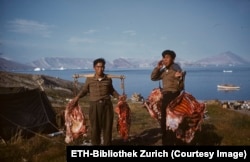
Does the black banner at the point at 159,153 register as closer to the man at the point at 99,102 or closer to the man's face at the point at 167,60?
the man at the point at 99,102

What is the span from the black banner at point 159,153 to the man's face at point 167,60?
2.35 m

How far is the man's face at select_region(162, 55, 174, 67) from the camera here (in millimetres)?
7566

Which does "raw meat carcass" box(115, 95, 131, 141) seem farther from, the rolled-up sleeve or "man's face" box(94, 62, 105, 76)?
"man's face" box(94, 62, 105, 76)

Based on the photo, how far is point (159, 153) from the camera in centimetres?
613

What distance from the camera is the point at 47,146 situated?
8.78 metres

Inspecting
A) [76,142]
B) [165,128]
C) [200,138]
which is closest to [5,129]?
[76,142]

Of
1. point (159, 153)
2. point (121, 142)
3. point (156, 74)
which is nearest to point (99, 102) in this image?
point (156, 74)

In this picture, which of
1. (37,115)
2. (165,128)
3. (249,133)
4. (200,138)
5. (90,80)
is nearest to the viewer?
(90,80)

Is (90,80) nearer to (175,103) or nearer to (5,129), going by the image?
(175,103)

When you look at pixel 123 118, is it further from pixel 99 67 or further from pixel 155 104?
pixel 99 67

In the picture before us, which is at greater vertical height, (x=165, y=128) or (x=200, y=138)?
(x=165, y=128)

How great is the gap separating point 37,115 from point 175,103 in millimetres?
6322

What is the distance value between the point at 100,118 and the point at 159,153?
5.69 ft

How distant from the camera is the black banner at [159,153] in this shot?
20.0 ft
